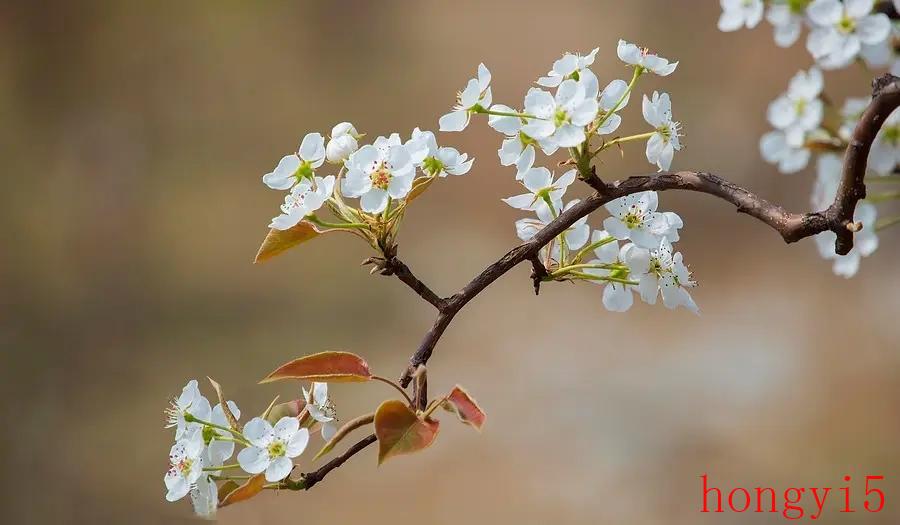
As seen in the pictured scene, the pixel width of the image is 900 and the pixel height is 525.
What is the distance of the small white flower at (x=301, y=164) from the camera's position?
0.45 meters

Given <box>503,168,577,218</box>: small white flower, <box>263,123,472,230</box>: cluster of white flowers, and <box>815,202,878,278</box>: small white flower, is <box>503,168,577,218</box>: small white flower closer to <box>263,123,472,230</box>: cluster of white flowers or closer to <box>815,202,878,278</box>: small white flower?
<box>263,123,472,230</box>: cluster of white flowers

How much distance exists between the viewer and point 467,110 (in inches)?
17.8

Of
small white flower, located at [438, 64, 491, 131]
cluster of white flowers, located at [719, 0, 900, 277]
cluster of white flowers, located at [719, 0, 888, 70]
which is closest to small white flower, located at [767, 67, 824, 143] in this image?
cluster of white flowers, located at [719, 0, 900, 277]

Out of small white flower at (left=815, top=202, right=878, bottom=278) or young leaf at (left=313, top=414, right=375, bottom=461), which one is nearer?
young leaf at (left=313, top=414, right=375, bottom=461)

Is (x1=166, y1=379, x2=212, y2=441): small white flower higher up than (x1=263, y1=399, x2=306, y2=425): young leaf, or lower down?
lower down

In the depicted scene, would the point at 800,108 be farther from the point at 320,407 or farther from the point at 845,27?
the point at 320,407

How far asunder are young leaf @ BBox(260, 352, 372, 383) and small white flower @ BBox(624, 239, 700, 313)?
151 mm

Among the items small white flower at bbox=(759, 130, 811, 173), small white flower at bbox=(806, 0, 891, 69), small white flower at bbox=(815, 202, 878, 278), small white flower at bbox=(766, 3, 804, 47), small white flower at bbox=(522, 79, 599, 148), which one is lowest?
small white flower at bbox=(522, 79, 599, 148)

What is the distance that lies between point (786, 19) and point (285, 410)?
0.31m

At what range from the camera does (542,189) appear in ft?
1.57

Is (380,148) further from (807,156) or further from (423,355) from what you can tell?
(807,156)

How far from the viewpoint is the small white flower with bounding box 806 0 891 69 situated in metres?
0.41

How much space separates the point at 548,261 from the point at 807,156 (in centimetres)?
21

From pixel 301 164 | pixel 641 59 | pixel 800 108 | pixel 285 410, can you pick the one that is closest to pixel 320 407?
pixel 285 410
